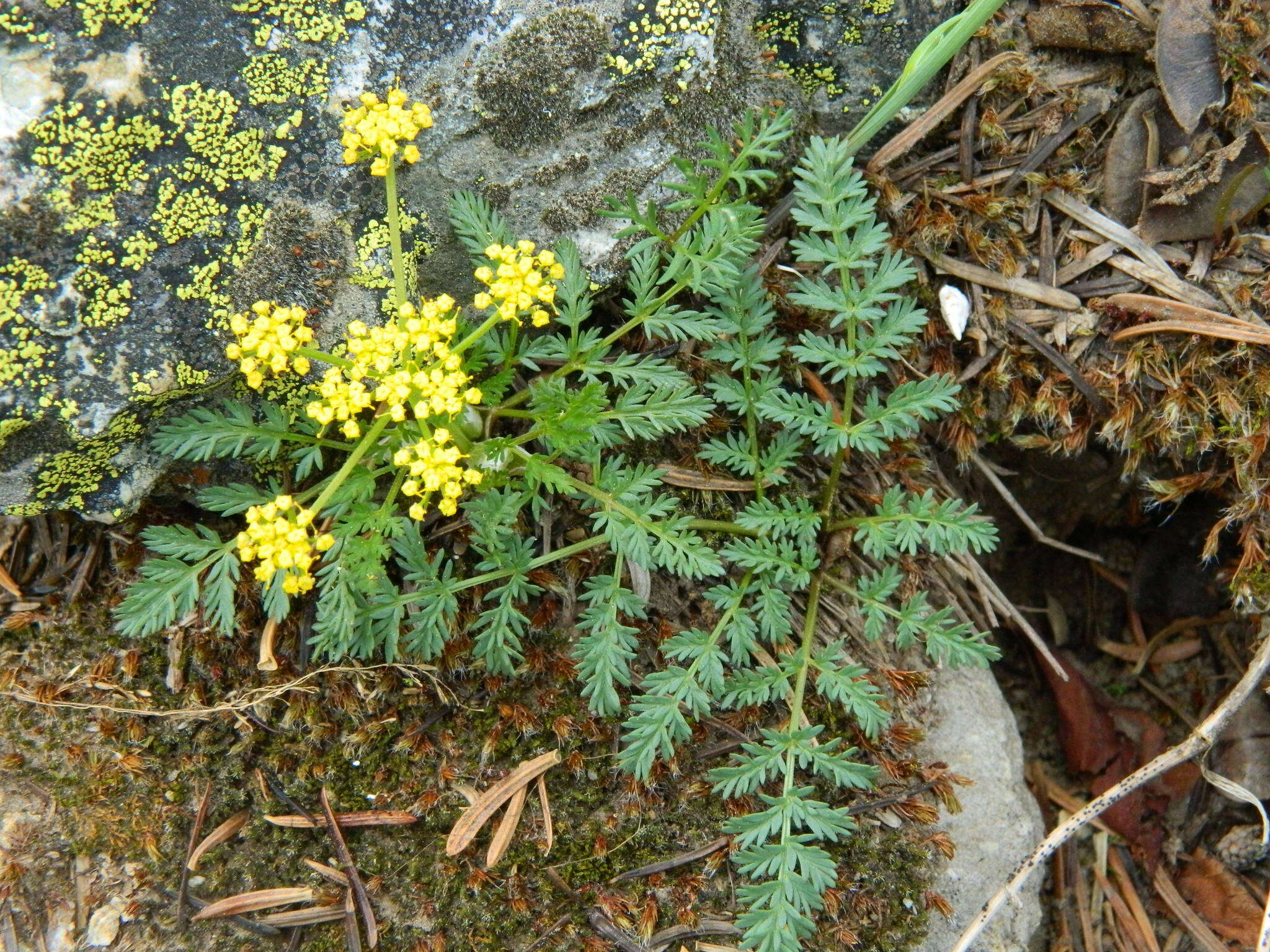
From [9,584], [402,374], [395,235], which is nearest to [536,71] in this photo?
[395,235]

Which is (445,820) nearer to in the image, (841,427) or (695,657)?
(695,657)

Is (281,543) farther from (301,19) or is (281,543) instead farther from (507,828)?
(301,19)

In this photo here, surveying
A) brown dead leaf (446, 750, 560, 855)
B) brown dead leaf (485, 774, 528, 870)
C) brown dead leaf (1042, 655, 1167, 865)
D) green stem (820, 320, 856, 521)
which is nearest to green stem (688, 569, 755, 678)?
green stem (820, 320, 856, 521)

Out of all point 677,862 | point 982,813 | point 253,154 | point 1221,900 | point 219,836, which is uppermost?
point 253,154

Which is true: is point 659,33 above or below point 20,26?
below

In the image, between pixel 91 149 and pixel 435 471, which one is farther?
pixel 91 149

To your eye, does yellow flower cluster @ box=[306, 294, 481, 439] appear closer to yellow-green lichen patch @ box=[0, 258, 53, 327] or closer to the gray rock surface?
yellow-green lichen patch @ box=[0, 258, 53, 327]
